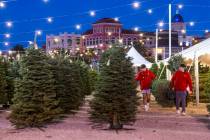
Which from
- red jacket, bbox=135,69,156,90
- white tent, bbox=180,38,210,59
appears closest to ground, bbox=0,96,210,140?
red jacket, bbox=135,69,156,90

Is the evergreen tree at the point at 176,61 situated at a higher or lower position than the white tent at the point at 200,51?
lower

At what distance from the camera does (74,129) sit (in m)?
13.5

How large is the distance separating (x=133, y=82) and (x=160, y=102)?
29.7 feet

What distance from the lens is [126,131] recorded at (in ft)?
42.7

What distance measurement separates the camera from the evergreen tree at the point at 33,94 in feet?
45.1

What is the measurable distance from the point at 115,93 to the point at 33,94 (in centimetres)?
228

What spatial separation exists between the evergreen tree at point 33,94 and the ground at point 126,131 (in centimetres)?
32

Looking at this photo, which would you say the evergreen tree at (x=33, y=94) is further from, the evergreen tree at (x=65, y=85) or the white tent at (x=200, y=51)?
the white tent at (x=200, y=51)

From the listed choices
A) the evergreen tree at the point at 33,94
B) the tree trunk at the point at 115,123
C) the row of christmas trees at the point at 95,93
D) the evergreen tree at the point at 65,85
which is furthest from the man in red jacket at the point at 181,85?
the evergreen tree at the point at 33,94

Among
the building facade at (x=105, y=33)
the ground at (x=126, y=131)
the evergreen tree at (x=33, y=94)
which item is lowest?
the ground at (x=126, y=131)

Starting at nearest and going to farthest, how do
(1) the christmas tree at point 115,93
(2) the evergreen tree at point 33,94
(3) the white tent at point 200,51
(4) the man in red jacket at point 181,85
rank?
(1) the christmas tree at point 115,93, (2) the evergreen tree at point 33,94, (4) the man in red jacket at point 181,85, (3) the white tent at point 200,51

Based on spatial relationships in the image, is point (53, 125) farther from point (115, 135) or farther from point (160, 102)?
point (160, 102)

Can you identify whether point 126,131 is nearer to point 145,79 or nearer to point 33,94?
point 33,94

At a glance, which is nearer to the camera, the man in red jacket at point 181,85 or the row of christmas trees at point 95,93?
the row of christmas trees at point 95,93
